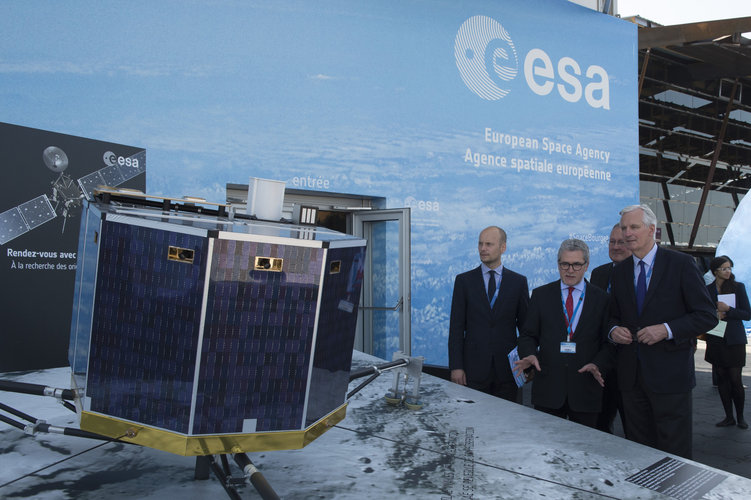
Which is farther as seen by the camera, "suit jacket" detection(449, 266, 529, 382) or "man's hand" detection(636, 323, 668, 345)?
"suit jacket" detection(449, 266, 529, 382)

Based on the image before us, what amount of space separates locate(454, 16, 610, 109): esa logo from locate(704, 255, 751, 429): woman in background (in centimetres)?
326

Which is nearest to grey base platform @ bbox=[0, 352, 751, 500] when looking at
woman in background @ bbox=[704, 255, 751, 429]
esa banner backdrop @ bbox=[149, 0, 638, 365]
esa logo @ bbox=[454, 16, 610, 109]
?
esa banner backdrop @ bbox=[149, 0, 638, 365]

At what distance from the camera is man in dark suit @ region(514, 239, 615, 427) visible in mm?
2619

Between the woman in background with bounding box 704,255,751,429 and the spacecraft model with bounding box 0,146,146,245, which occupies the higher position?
the spacecraft model with bounding box 0,146,146,245

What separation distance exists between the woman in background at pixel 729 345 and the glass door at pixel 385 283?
2.74 meters

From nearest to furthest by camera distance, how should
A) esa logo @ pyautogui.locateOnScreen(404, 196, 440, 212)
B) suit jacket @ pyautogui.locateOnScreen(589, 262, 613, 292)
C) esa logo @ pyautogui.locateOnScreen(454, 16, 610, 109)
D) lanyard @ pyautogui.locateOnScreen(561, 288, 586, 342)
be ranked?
lanyard @ pyautogui.locateOnScreen(561, 288, 586, 342), suit jacket @ pyautogui.locateOnScreen(589, 262, 613, 292), esa logo @ pyautogui.locateOnScreen(404, 196, 440, 212), esa logo @ pyautogui.locateOnScreen(454, 16, 610, 109)

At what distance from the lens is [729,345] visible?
4668mm

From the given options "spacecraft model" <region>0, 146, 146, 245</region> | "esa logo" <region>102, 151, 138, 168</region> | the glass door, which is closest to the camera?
"spacecraft model" <region>0, 146, 146, 245</region>

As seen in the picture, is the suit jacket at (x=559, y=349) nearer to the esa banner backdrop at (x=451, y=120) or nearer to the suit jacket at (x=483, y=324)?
the suit jacket at (x=483, y=324)

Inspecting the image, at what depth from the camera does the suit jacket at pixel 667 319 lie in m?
2.42

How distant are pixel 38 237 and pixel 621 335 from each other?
347cm

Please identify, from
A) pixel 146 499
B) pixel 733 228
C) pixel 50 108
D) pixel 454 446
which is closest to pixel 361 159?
pixel 50 108

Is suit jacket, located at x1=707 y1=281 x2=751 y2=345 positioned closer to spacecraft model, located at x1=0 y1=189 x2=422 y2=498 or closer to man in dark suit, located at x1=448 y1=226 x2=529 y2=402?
man in dark suit, located at x1=448 y1=226 x2=529 y2=402

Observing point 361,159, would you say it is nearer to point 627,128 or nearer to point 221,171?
point 221,171
